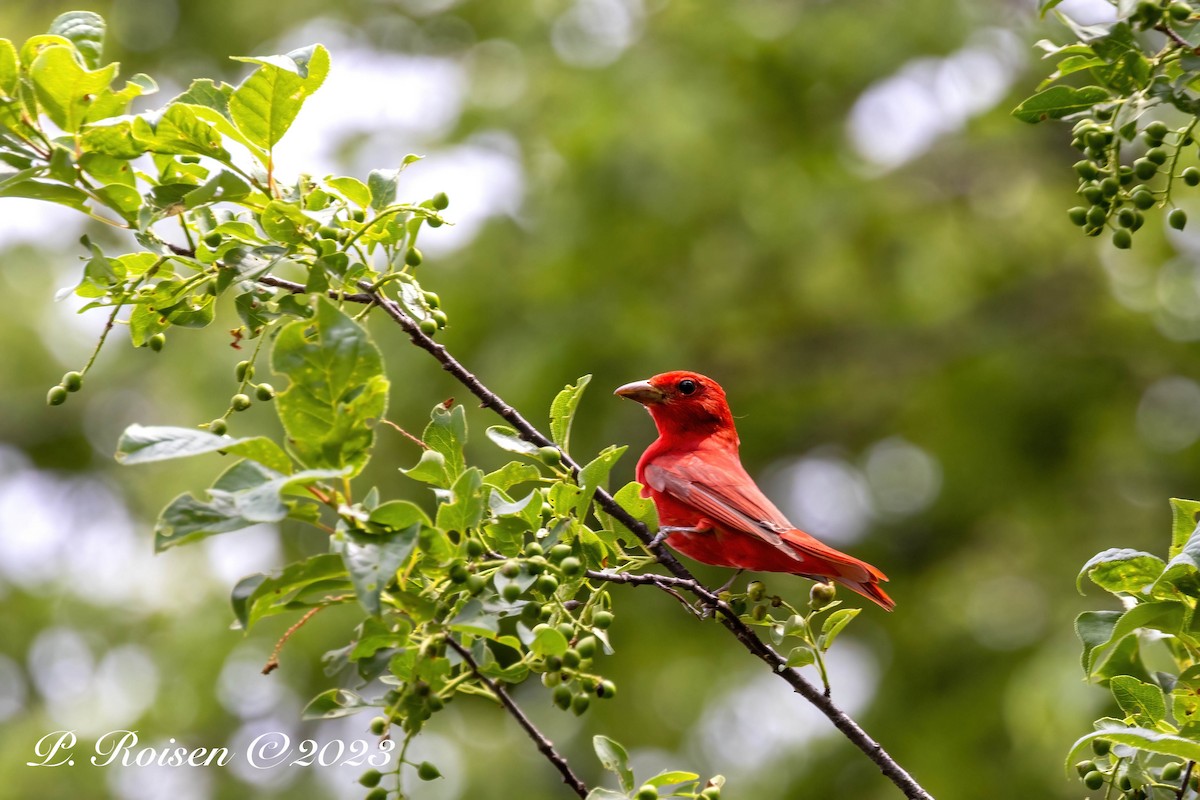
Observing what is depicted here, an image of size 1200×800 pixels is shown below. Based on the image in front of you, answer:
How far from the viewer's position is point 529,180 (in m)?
8.27

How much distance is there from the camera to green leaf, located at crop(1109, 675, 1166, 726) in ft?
7.00

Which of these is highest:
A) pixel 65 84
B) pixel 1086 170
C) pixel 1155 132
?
pixel 1155 132

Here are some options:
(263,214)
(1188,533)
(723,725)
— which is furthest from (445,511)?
(723,725)

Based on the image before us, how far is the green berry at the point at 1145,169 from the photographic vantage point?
2354 millimetres

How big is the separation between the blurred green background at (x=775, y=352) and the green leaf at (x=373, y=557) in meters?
5.69

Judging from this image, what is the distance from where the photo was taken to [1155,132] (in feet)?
7.54

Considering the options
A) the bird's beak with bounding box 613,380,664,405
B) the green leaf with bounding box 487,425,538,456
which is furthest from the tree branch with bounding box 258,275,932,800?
the bird's beak with bounding box 613,380,664,405

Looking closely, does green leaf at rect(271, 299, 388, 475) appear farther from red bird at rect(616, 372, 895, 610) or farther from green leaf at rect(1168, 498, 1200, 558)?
red bird at rect(616, 372, 895, 610)

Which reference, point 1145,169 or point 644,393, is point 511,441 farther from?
point 644,393

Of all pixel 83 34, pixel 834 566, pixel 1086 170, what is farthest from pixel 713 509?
pixel 83 34

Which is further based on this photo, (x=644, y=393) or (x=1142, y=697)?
(x=644, y=393)

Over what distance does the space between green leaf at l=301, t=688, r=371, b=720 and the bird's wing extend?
1.48 m

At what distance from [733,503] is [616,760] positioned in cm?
135

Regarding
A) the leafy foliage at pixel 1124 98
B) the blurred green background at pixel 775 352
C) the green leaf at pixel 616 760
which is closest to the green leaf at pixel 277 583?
the green leaf at pixel 616 760
